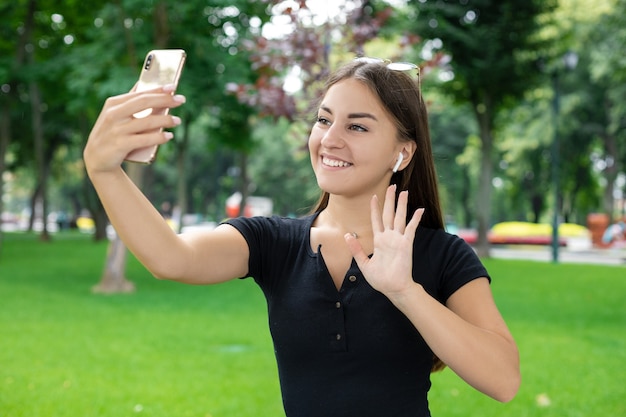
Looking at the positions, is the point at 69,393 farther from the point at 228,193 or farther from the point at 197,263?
the point at 228,193

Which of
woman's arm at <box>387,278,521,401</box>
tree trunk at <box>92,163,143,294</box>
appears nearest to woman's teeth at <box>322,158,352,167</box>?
woman's arm at <box>387,278,521,401</box>

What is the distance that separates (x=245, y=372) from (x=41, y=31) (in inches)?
696

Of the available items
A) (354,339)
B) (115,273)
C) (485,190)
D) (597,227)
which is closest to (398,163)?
(354,339)

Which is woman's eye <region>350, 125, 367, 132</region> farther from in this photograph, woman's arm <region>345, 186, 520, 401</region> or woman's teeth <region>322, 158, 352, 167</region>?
woman's arm <region>345, 186, 520, 401</region>

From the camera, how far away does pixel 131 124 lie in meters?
1.79

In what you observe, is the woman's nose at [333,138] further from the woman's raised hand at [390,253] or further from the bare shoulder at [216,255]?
the bare shoulder at [216,255]

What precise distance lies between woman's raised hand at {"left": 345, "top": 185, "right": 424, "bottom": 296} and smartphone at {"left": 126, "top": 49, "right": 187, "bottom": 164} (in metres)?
0.61

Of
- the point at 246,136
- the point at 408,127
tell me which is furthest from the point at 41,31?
the point at 408,127

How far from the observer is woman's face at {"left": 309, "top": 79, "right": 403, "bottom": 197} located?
228 centimetres

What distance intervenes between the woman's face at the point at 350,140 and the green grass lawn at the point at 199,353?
15.0ft

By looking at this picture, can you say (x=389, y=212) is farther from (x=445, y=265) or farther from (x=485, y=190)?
(x=485, y=190)

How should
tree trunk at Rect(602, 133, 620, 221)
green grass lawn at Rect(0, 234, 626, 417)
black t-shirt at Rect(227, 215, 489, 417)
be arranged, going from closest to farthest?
black t-shirt at Rect(227, 215, 489, 417) → green grass lawn at Rect(0, 234, 626, 417) → tree trunk at Rect(602, 133, 620, 221)

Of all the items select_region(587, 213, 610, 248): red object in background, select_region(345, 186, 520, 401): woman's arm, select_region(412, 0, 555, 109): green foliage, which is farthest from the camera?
select_region(587, 213, 610, 248): red object in background

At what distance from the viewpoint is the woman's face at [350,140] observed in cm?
228
